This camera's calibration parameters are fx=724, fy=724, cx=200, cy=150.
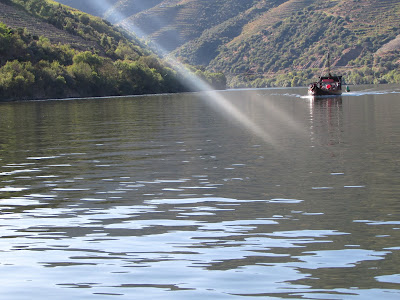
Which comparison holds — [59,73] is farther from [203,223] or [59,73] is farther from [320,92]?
[203,223]

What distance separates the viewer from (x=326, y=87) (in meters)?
126

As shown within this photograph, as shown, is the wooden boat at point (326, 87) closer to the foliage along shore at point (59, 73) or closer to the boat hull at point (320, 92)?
the boat hull at point (320, 92)

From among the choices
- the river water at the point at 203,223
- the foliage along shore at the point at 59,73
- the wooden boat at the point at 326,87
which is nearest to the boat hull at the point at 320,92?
the wooden boat at the point at 326,87

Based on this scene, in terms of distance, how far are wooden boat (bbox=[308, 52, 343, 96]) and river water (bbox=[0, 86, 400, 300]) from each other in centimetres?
8641

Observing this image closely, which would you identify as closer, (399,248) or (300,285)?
(300,285)

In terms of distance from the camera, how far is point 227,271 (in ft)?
38.6

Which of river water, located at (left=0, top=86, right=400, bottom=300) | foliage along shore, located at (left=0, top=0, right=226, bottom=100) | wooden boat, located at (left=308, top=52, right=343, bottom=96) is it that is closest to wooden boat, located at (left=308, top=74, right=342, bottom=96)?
wooden boat, located at (left=308, top=52, right=343, bottom=96)

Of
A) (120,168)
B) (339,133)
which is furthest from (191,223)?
(339,133)

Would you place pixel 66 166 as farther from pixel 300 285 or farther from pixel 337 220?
pixel 300 285

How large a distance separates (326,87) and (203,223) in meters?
113

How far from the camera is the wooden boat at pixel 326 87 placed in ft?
385

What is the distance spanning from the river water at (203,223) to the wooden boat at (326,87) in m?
86.4

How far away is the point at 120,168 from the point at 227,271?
567 inches

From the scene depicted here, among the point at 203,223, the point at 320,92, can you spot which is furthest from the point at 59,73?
the point at 203,223
